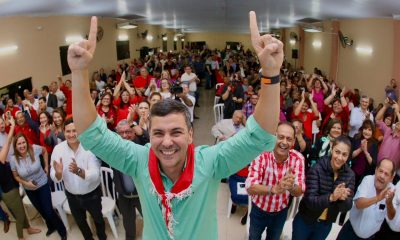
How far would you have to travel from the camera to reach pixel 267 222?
9.30 ft

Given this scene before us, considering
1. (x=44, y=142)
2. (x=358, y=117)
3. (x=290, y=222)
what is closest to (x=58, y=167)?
(x=44, y=142)

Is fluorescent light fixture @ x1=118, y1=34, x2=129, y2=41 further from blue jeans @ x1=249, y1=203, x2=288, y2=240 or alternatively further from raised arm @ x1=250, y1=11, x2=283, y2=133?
raised arm @ x1=250, y1=11, x2=283, y2=133

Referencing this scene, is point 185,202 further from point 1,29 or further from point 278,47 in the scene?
point 1,29

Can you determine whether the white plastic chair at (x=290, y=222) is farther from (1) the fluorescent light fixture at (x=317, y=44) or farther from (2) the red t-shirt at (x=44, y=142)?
(1) the fluorescent light fixture at (x=317, y=44)

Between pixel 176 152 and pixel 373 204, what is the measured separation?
2.20 m

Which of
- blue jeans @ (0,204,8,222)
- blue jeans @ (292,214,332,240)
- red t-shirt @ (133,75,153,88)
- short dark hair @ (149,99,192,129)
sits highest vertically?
short dark hair @ (149,99,192,129)

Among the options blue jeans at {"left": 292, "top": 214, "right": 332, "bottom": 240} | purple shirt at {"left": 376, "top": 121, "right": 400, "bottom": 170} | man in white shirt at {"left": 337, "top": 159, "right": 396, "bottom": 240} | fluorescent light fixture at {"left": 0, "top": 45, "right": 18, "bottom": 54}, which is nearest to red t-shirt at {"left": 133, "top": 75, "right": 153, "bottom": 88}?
fluorescent light fixture at {"left": 0, "top": 45, "right": 18, "bottom": 54}

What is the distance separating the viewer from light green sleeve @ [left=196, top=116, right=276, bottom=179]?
3.68 ft

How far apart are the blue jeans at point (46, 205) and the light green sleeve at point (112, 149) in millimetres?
2736

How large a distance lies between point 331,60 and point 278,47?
1141cm

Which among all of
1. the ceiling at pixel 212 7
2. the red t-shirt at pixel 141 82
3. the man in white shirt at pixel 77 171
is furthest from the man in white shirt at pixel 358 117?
the red t-shirt at pixel 141 82

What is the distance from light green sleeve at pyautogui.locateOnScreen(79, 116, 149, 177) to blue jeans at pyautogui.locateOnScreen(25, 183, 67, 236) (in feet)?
8.98

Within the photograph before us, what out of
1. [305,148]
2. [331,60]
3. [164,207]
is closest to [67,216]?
[305,148]

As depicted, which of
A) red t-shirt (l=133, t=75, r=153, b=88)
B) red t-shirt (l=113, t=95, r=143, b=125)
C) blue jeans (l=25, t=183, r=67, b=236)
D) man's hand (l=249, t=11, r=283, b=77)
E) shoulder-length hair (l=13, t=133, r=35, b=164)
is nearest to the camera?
man's hand (l=249, t=11, r=283, b=77)
